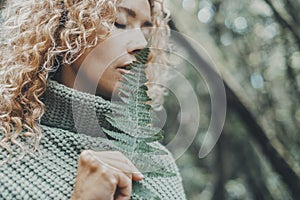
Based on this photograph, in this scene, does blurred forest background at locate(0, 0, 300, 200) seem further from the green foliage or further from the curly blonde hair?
the green foliage

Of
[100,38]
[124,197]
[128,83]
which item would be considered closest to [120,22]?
[100,38]

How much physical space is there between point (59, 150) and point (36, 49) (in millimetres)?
198

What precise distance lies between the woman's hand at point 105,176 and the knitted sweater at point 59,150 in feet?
0.50

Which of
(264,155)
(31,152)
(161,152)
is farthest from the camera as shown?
(264,155)

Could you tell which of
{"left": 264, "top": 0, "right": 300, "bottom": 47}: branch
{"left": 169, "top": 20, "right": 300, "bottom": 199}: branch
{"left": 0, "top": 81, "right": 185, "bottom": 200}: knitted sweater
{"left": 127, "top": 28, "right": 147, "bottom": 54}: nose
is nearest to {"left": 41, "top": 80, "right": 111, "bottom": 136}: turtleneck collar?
→ {"left": 0, "top": 81, "right": 185, "bottom": 200}: knitted sweater

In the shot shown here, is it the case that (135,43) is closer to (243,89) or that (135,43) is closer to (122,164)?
(122,164)

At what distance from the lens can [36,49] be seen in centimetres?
115

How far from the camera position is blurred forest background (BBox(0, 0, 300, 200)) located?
1836 millimetres

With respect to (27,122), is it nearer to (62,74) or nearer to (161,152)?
(62,74)

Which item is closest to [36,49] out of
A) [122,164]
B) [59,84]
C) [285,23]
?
[59,84]

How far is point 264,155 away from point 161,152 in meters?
0.97

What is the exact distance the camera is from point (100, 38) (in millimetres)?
1115

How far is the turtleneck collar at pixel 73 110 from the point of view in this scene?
1.11 m

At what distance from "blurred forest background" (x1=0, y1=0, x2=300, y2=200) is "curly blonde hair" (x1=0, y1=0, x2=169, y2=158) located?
64 cm
